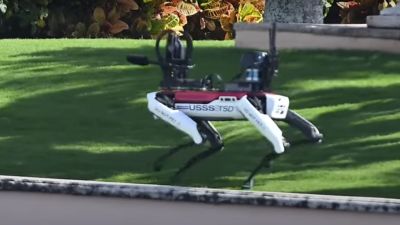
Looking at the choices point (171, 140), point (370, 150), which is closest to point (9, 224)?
point (171, 140)

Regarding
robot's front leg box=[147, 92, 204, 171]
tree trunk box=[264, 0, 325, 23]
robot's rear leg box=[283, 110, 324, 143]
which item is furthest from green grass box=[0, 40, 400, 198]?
tree trunk box=[264, 0, 325, 23]

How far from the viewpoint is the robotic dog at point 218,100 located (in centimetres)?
745

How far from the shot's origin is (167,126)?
1038 cm

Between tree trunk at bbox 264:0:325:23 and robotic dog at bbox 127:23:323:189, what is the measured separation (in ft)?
25.9

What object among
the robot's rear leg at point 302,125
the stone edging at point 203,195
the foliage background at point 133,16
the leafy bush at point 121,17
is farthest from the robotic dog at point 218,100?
the leafy bush at point 121,17

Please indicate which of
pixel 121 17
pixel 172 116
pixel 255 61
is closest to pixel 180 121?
pixel 172 116

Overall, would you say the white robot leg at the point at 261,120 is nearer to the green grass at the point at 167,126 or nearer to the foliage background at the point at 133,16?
the green grass at the point at 167,126

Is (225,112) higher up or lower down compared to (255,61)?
lower down

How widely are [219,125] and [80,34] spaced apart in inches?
366

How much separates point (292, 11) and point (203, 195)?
8.53 metres

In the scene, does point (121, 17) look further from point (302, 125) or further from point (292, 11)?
point (302, 125)

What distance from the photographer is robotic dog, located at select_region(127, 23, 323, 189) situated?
7453 mm

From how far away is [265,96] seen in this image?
7.50 meters

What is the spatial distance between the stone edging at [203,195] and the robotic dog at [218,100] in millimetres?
347
